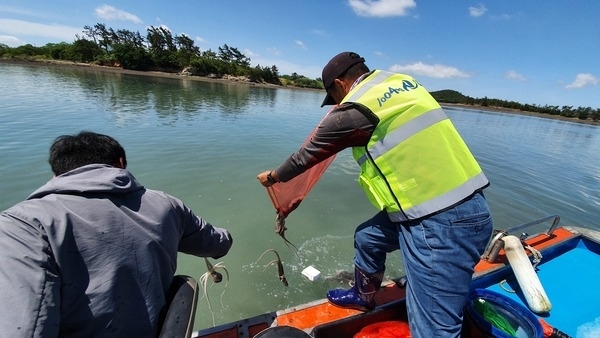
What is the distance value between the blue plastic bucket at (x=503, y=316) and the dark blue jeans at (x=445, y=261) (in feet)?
2.30

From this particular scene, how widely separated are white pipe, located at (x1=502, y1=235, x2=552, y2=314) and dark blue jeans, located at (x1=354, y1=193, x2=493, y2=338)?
170 centimetres

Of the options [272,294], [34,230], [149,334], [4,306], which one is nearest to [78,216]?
[34,230]

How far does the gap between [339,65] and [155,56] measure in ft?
252

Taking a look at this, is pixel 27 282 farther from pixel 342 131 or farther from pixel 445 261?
pixel 445 261

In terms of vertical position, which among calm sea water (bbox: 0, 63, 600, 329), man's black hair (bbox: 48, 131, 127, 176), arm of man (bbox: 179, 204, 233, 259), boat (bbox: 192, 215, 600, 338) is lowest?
calm sea water (bbox: 0, 63, 600, 329)

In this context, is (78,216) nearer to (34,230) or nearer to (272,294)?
(34,230)

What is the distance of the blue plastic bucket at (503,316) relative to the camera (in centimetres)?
219

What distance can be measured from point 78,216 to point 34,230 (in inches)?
5.6

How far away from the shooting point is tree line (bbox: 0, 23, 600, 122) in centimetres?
6044

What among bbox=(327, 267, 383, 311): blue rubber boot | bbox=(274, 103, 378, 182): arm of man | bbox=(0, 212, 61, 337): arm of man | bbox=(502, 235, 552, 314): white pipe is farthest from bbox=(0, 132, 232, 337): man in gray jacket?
bbox=(502, 235, 552, 314): white pipe

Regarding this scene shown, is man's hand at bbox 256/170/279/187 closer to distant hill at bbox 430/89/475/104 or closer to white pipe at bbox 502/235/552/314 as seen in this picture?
white pipe at bbox 502/235/552/314

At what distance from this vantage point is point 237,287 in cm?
419

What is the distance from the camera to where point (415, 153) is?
5.66ft

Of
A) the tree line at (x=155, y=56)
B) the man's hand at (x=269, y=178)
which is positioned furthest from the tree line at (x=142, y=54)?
the man's hand at (x=269, y=178)
